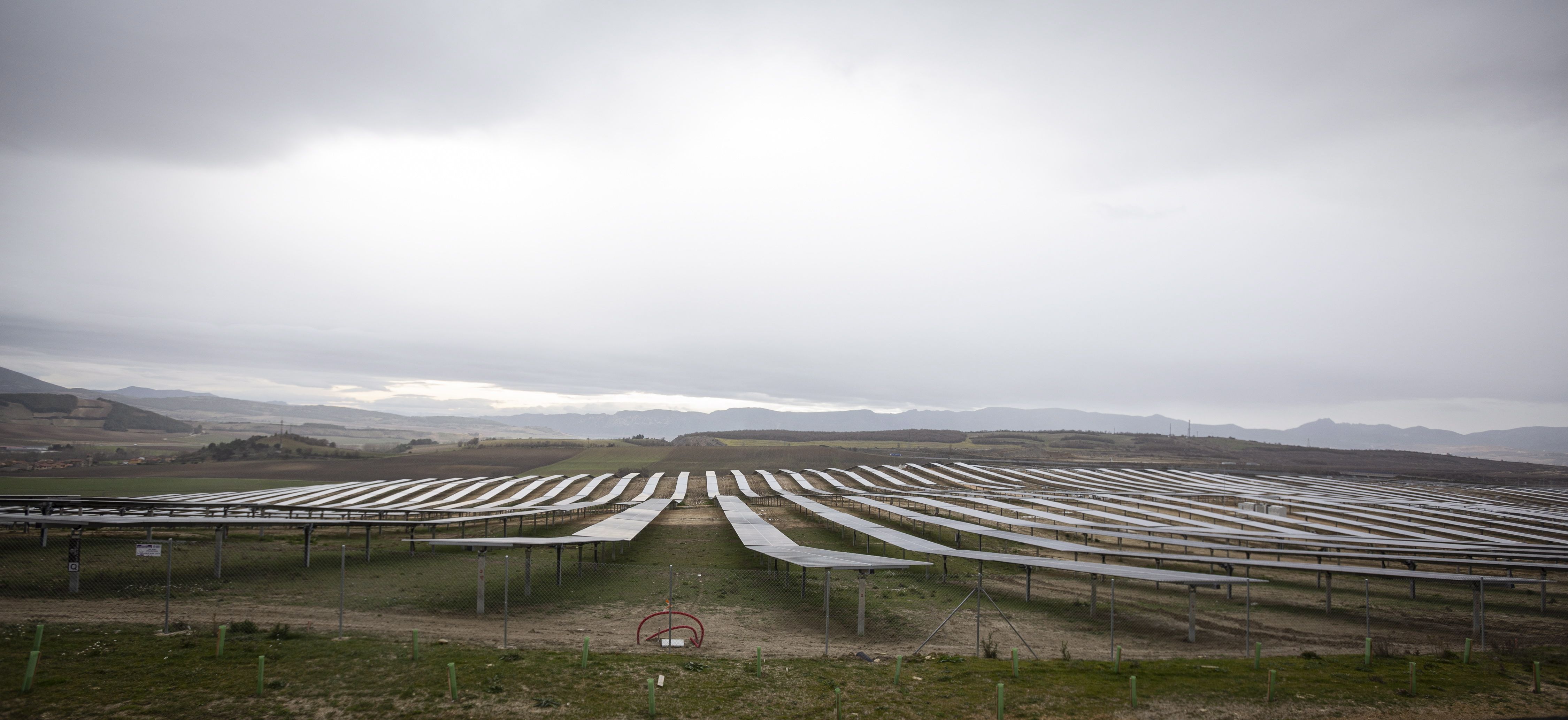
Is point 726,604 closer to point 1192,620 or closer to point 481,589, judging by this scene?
point 481,589

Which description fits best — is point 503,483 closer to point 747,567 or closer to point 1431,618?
point 747,567

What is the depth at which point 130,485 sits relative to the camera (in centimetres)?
4888

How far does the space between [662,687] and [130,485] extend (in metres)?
61.6

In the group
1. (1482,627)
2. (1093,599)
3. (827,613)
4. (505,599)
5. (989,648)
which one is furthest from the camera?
(1093,599)

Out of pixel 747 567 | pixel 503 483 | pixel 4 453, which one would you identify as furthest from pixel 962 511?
pixel 4 453

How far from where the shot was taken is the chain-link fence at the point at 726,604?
47.0 feet

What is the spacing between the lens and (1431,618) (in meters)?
18.1

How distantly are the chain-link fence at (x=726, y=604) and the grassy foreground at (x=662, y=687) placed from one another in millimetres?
1170

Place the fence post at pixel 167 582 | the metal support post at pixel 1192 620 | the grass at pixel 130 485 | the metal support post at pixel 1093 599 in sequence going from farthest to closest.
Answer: the grass at pixel 130 485 → the metal support post at pixel 1093 599 → the metal support post at pixel 1192 620 → the fence post at pixel 167 582

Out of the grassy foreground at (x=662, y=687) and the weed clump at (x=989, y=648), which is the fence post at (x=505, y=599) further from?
the weed clump at (x=989, y=648)

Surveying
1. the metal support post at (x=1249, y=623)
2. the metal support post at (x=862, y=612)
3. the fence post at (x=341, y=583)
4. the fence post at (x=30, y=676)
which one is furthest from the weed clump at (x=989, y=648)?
the fence post at (x=30, y=676)

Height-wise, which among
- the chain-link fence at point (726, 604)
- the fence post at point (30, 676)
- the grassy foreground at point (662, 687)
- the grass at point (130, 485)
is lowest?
the grass at point (130, 485)

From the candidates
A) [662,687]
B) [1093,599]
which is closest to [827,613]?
[662,687]

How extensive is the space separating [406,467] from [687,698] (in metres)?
69.6
